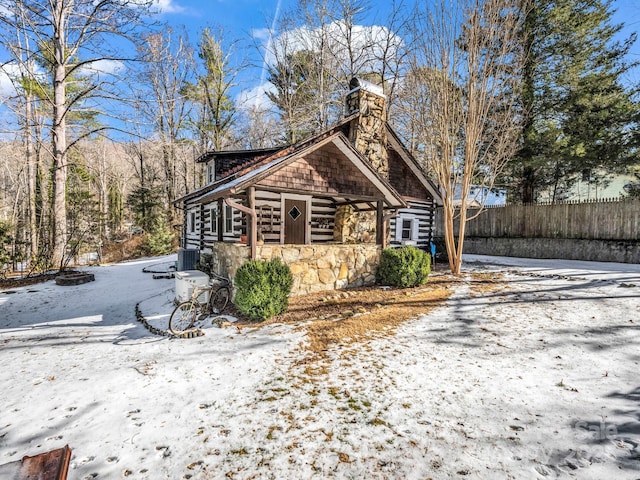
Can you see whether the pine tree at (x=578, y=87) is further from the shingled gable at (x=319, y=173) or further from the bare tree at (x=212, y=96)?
the bare tree at (x=212, y=96)

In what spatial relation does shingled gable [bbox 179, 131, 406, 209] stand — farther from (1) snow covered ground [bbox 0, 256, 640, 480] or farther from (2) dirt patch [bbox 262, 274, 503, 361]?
(1) snow covered ground [bbox 0, 256, 640, 480]

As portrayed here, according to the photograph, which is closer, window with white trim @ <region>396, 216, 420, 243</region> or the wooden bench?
the wooden bench

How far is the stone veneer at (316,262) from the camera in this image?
8550 millimetres

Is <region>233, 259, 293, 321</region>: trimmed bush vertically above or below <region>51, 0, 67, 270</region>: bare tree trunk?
below

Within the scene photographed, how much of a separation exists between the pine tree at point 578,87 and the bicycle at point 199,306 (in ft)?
59.1

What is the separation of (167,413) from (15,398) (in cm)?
231

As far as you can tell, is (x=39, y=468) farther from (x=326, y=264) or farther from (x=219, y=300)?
(x=326, y=264)

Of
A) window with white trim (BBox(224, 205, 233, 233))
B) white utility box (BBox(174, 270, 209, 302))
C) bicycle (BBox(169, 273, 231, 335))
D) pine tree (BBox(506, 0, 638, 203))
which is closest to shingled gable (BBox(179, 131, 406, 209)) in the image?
window with white trim (BBox(224, 205, 233, 233))

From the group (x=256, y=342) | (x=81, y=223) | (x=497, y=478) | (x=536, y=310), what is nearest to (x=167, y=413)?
(x=256, y=342)

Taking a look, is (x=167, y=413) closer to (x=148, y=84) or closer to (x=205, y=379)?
(x=205, y=379)

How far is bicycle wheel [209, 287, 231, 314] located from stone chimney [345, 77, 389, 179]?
714 centimetres

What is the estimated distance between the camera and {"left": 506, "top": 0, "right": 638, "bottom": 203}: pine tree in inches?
638

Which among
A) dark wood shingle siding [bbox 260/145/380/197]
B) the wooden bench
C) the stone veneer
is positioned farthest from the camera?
dark wood shingle siding [bbox 260/145/380/197]

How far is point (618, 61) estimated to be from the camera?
16.6m
